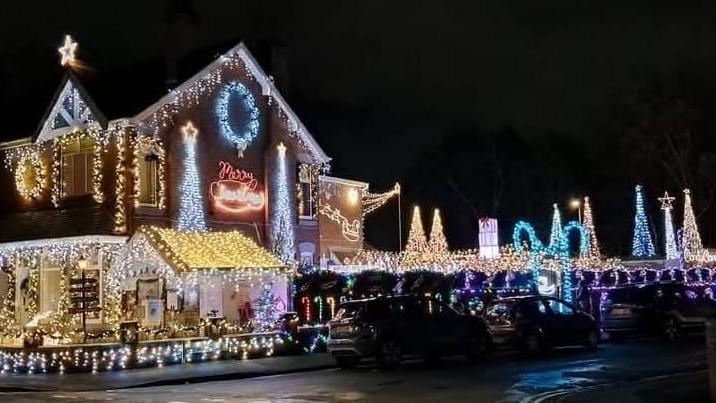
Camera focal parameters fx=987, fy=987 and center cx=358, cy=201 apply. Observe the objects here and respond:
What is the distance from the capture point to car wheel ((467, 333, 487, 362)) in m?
25.0

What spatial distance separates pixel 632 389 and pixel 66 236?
64.3 feet

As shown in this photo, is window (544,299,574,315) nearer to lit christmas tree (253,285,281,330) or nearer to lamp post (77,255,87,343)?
lit christmas tree (253,285,281,330)

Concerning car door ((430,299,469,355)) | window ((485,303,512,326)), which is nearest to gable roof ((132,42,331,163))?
car door ((430,299,469,355))

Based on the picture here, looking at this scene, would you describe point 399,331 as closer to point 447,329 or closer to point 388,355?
point 388,355

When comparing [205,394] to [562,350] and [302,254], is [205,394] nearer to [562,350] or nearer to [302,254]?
[562,350]

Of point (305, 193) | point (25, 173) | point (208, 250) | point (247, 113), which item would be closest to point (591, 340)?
point (208, 250)

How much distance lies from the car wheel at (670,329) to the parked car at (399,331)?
25.6ft

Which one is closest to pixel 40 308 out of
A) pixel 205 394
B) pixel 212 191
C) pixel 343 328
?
pixel 212 191

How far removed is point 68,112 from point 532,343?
16.8 m

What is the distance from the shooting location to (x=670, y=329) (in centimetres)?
3008

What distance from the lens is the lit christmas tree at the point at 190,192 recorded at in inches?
1259

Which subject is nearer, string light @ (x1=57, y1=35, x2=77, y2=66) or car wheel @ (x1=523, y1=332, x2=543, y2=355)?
car wheel @ (x1=523, y1=332, x2=543, y2=355)

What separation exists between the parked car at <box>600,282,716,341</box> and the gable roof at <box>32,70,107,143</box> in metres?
17.2

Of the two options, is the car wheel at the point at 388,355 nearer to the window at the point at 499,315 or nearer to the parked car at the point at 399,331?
the parked car at the point at 399,331
